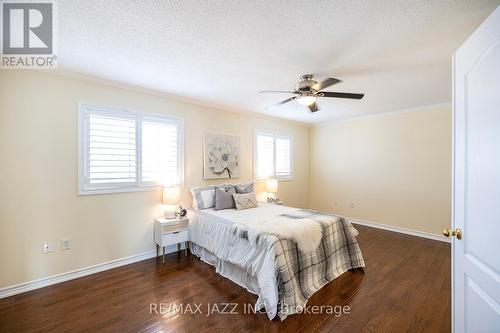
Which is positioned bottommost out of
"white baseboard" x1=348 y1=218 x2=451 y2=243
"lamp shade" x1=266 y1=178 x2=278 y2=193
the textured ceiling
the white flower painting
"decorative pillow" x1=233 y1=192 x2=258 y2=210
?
"white baseboard" x1=348 y1=218 x2=451 y2=243

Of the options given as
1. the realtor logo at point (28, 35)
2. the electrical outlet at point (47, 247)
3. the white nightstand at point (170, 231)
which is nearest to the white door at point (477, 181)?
the realtor logo at point (28, 35)

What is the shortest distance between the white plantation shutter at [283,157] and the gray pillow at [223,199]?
6.04 feet

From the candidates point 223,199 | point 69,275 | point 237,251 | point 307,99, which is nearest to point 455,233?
point 307,99

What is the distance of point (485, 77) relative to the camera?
43.9 inches

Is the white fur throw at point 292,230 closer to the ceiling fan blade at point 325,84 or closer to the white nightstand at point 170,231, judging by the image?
the white nightstand at point 170,231

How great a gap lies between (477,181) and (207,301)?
2.32 meters

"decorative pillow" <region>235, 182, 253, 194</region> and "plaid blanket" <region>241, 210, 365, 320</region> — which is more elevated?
"decorative pillow" <region>235, 182, 253, 194</region>

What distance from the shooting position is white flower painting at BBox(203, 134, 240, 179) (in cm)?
395

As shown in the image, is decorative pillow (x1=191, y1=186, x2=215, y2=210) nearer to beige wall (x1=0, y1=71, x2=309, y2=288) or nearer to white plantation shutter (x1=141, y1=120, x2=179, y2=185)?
white plantation shutter (x1=141, y1=120, x2=179, y2=185)

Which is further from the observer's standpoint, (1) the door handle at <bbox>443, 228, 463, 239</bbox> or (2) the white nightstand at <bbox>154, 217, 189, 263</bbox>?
(2) the white nightstand at <bbox>154, 217, 189, 263</bbox>

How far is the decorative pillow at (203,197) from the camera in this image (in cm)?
354

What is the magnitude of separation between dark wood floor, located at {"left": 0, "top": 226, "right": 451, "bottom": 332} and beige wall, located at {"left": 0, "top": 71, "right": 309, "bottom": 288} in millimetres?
312

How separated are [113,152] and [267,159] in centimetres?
300

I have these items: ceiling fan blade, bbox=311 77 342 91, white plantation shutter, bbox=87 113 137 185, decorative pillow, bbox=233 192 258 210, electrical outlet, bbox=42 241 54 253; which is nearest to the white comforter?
decorative pillow, bbox=233 192 258 210
